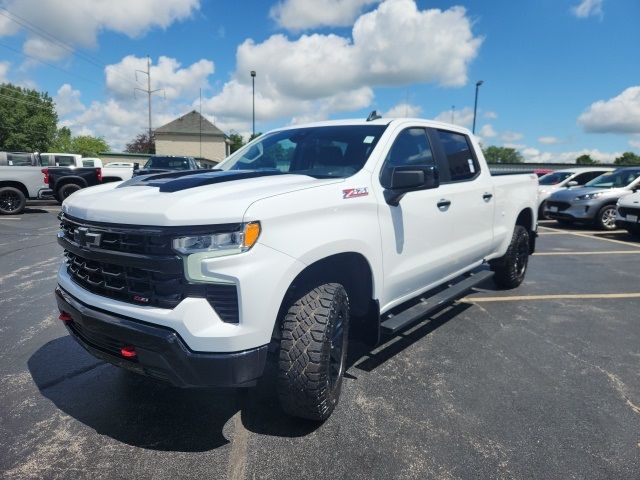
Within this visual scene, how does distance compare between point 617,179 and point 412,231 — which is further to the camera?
point 617,179

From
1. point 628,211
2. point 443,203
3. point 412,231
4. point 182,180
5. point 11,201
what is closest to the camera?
point 182,180

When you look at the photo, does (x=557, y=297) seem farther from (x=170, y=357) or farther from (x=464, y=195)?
(x=170, y=357)

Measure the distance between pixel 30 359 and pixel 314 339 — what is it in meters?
2.63

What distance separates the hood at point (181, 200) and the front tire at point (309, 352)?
652 millimetres

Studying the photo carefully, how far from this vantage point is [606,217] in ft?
38.8

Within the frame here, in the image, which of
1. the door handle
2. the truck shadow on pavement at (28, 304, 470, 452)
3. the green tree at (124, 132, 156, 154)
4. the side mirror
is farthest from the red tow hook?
the green tree at (124, 132, 156, 154)

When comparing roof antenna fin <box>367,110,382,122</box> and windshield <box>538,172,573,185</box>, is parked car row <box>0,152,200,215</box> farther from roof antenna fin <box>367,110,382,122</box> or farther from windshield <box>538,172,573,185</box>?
windshield <box>538,172,573,185</box>

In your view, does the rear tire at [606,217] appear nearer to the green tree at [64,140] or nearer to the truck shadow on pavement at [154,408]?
the truck shadow on pavement at [154,408]

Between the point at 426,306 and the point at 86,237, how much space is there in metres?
2.50

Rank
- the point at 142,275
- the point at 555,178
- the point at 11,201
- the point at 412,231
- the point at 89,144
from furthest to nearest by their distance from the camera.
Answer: the point at 89,144, the point at 555,178, the point at 11,201, the point at 412,231, the point at 142,275

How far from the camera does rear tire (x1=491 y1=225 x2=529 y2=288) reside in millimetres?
5340

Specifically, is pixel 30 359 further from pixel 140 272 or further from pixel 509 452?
pixel 509 452

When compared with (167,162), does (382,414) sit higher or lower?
lower

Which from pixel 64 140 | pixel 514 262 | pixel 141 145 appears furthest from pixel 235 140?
pixel 514 262
